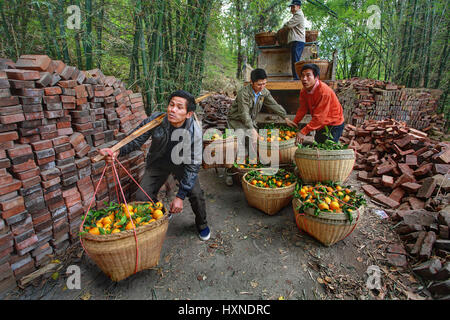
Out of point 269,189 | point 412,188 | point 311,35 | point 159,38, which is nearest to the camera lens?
point 269,189

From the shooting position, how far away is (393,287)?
212 centimetres

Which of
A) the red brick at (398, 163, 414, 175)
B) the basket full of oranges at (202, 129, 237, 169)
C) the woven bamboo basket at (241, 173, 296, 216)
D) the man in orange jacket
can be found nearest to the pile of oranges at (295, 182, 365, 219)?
the woven bamboo basket at (241, 173, 296, 216)

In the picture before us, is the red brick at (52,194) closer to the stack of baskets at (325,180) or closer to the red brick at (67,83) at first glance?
the red brick at (67,83)

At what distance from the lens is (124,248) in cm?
180

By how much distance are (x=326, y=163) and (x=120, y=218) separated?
2393 mm

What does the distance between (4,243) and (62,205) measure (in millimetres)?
534

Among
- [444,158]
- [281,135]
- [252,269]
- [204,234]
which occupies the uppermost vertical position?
[281,135]

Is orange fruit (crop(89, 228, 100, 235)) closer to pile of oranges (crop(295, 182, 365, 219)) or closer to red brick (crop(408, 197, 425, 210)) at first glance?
pile of oranges (crop(295, 182, 365, 219))

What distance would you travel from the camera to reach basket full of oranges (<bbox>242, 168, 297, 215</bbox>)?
3115 millimetres

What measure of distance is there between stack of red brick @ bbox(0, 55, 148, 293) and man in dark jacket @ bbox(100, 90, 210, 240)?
51cm

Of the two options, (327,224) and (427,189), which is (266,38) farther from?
(327,224)

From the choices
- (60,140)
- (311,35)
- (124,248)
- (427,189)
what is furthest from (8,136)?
(311,35)

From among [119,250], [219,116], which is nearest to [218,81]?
[219,116]

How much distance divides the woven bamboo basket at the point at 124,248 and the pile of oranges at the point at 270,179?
5.49 feet
